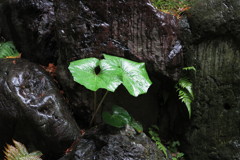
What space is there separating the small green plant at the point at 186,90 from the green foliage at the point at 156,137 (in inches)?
26.2

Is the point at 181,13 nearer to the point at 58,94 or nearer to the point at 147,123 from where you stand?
the point at 147,123

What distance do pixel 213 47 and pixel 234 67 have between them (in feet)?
1.37

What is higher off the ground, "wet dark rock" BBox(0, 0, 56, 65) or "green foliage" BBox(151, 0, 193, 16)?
"green foliage" BBox(151, 0, 193, 16)

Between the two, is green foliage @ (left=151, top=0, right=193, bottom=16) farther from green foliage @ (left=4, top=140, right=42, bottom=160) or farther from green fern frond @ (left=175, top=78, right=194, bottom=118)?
green foliage @ (left=4, top=140, right=42, bottom=160)

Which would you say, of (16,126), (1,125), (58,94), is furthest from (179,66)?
(1,125)

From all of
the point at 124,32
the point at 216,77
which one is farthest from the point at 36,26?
the point at 216,77

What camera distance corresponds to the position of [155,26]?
3.28 meters

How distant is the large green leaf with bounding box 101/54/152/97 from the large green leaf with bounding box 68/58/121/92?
9 cm

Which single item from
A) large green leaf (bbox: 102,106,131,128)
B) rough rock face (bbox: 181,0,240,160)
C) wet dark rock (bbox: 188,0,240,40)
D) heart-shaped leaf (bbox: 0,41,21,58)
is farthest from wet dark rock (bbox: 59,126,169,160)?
heart-shaped leaf (bbox: 0,41,21,58)

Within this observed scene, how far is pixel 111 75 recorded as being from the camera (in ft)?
8.60

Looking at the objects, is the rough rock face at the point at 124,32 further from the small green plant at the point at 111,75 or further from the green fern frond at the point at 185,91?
the small green plant at the point at 111,75

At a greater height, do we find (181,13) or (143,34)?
(181,13)

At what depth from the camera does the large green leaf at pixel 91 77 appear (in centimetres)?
247

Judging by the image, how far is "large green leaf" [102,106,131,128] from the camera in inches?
117
